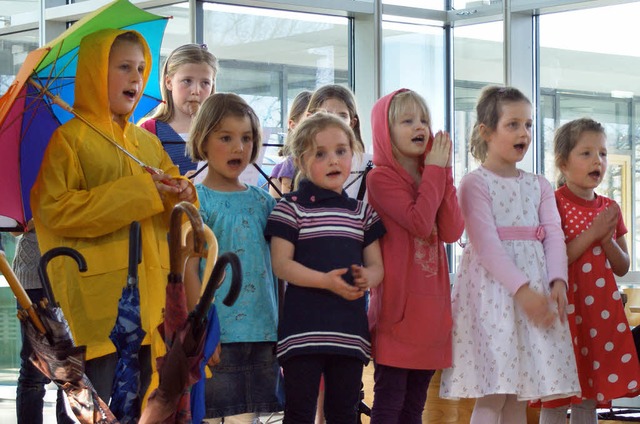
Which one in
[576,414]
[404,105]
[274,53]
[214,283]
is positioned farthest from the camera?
[274,53]

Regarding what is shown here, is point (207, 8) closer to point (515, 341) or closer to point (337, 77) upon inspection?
point (337, 77)

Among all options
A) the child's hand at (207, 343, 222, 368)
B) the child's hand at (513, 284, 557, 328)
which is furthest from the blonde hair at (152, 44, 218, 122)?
the child's hand at (513, 284, 557, 328)

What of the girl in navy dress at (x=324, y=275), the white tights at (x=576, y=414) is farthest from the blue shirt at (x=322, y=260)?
the white tights at (x=576, y=414)

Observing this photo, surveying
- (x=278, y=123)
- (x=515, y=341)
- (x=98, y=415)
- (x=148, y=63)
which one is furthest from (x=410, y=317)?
(x=278, y=123)

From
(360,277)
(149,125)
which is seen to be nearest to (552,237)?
(360,277)

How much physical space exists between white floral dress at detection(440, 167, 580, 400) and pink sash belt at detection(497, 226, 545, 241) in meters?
0.01

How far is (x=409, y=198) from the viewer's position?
276 centimetres

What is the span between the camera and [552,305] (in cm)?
287

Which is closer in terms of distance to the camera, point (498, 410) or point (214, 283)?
point (214, 283)

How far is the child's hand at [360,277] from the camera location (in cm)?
252

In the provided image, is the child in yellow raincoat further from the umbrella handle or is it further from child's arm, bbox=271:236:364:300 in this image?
the umbrella handle

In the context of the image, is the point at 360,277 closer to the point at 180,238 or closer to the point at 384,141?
the point at 384,141

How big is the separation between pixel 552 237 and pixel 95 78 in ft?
4.71

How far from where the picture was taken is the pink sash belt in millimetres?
2918
